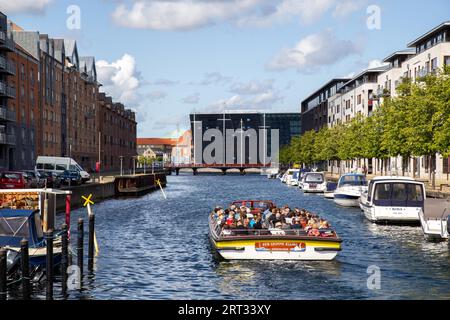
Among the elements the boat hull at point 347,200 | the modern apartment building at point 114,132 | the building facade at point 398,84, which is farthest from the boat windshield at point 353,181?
the modern apartment building at point 114,132

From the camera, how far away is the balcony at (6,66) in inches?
3029

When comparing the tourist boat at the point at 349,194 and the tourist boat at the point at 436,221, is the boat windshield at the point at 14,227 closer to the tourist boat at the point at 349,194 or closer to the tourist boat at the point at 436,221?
the tourist boat at the point at 436,221

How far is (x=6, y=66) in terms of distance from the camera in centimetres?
7838

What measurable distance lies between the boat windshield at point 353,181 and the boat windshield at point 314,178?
2006 centimetres

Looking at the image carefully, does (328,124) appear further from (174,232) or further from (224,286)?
(224,286)

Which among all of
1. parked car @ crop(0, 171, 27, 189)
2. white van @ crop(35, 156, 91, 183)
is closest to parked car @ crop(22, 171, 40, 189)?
parked car @ crop(0, 171, 27, 189)

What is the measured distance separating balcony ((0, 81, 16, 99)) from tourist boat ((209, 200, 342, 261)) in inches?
2285

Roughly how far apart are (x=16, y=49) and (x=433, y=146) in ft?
184

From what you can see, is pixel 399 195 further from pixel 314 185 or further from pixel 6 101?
pixel 6 101

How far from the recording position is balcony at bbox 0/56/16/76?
252 feet

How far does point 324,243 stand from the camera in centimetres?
2683

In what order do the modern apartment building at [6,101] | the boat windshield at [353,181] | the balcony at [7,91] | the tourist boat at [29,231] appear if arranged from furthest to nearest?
the balcony at [7,91] → the modern apartment building at [6,101] → the boat windshield at [353,181] → the tourist boat at [29,231]

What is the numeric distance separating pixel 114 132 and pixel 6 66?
81636mm

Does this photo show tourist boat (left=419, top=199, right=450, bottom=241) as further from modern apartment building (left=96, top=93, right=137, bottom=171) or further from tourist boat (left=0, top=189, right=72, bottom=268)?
modern apartment building (left=96, top=93, right=137, bottom=171)
